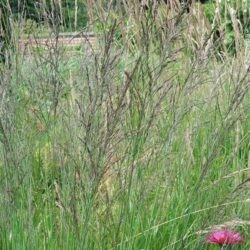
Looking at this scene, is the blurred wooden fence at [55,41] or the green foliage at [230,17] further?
the green foliage at [230,17]

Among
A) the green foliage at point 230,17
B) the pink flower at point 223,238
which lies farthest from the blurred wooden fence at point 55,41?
the pink flower at point 223,238

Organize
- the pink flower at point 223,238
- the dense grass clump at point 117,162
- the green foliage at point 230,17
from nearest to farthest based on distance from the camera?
the dense grass clump at point 117,162 < the pink flower at point 223,238 < the green foliage at point 230,17

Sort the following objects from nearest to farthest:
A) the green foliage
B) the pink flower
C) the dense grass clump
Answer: the dense grass clump < the pink flower < the green foliage

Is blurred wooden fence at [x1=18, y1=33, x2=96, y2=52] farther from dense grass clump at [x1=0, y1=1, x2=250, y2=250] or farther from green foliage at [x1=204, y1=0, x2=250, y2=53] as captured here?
green foliage at [x1=204, y1=0, x2=250, y2=53]

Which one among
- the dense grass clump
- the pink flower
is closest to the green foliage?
the dense grass clump

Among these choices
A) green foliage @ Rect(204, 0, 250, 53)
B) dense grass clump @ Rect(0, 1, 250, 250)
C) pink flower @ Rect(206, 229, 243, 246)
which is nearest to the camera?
dense grass clump @ Rect(0, 1, 250, 250)

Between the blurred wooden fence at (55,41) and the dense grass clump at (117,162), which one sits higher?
the blurred wooden fence at (55,41)

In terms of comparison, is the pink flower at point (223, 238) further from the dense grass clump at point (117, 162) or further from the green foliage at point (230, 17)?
the green foliage at point (230, 17)

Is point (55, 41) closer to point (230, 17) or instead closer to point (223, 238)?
point (223, 238)

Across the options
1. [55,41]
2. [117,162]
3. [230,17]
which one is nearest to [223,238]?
[117,162]

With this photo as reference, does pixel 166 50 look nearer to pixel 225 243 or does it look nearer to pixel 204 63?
pixel 204 63

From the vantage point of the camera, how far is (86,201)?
1636mm

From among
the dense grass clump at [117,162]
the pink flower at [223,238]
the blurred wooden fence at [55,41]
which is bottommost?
the pink flower at [223,238]

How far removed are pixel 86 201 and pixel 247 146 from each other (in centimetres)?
133
